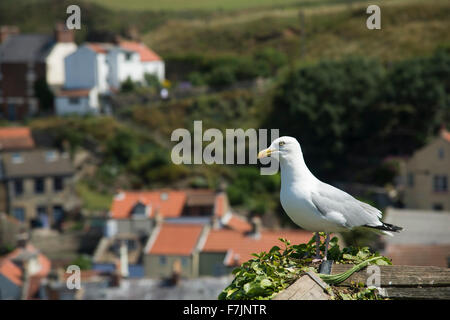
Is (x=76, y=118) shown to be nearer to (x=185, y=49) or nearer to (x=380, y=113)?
(x=185, y=49)

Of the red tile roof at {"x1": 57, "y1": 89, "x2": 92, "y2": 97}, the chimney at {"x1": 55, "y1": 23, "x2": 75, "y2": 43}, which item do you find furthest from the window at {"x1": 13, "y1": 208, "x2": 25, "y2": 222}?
the chimney at {"x1": 55, "y1": 23, "x2": 75, "y2": 43}

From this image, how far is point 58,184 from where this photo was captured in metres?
46.0

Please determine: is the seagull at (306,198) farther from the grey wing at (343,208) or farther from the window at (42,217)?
the window at (42,217)

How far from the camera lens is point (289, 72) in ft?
163

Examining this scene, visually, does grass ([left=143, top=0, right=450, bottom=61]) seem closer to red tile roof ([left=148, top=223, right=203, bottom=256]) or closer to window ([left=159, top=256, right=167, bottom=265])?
red tile roof ([left=148, top=223, right=203, bottom=256])

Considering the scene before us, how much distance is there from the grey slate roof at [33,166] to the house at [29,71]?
8754 mm

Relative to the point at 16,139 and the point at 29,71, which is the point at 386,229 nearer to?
the point at 16,139

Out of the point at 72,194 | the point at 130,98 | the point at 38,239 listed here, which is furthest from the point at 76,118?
the point at 38,239

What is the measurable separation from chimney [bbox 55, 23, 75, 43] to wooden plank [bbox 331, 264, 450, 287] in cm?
5180

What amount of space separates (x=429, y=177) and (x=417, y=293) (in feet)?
118

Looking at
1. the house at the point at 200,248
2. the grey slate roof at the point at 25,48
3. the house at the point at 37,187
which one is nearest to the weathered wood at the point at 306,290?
the house at the point at 200,248

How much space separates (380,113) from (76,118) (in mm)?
19980

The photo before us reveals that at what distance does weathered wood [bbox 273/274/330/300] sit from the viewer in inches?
170

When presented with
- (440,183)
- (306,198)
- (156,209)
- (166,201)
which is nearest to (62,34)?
(166,201)
